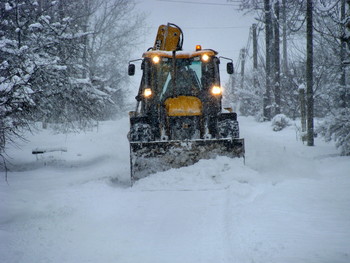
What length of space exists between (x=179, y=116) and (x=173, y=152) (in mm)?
1136

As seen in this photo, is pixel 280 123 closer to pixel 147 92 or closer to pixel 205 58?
pixel 205 58

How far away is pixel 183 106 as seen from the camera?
20.7 ft

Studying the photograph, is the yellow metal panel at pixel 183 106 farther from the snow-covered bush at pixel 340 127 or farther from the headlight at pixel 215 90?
the snow-covered bush at pixel 340 127

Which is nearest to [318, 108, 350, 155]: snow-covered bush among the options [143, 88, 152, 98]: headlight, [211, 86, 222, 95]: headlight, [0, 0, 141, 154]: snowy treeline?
[211, 86, 222, 95]: headlight

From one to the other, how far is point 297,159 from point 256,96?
1418 cm

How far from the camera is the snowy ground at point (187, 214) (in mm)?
2746

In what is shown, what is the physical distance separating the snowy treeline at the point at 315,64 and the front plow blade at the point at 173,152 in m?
2.84

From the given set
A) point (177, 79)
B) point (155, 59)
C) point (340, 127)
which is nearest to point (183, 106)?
point (177, 79)

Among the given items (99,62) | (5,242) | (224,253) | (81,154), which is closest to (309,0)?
(81,154)

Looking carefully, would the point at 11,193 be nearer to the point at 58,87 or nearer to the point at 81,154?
the point at 58,87

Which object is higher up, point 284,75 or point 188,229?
point 284,75

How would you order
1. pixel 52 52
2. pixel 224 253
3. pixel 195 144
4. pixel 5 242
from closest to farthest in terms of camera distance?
1. pixel 224 253
2. pixel 5 242
3. pixel 195 144
4. pixel 52 52

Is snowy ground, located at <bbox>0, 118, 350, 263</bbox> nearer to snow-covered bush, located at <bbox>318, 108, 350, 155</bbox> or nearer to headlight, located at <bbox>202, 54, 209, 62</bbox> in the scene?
snow-covered bush, located at <bbox>318, 108, 350, 155</bbox>

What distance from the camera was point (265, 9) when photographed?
16719 mm
